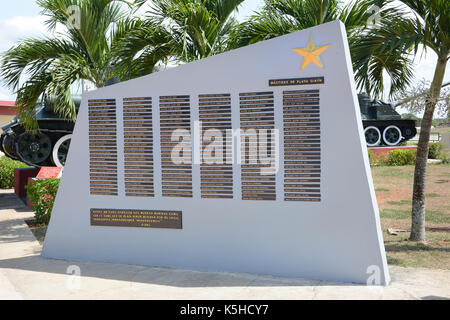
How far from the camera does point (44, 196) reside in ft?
28.6

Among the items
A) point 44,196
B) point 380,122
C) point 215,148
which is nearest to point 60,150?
point 44,196

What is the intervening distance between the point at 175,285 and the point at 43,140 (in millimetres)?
10219

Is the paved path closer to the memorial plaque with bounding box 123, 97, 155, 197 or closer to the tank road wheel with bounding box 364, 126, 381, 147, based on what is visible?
the memorial plaque with bounding box 123, 97, 155, 197

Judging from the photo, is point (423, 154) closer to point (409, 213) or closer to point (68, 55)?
point (409, 213)

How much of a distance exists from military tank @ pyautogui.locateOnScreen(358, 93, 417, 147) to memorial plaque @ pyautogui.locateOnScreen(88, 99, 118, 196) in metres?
20.9

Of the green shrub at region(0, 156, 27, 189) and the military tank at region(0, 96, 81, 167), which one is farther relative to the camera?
the green shrub at region(0, 156, 27, 189)

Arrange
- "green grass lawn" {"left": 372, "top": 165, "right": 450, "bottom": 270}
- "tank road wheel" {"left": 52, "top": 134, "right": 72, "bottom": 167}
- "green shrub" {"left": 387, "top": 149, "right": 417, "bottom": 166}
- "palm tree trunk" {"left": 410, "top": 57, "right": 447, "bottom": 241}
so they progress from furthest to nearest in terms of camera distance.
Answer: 1. "green shrub" {"left": 387, "top": 149, "right": 417, "bottom": 166}
2. "tank road wheel" {"left": 52, "top": 134, "right": 72, "bottom": 167}
3. "palm tree trunk" {"left": 410, "top": 57, "right": 447, "bottom": 241}
4. "green grass lawn" {"left": 372, "top": 165, "right": 450, "bottom": 270}

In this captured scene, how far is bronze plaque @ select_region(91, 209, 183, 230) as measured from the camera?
18.6 feet

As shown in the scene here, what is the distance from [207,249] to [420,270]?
2.54 m

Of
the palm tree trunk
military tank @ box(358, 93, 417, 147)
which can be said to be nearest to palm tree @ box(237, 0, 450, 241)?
the palm tree trunk

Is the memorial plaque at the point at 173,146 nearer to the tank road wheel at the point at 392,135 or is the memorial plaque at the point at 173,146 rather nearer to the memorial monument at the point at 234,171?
the memorial monument at the point at 234,171

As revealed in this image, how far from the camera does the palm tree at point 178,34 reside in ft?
24.9

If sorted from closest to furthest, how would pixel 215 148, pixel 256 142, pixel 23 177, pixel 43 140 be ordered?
pixel 256 142 → pixel 215 148 → pixel 23 177 → pixel 43 140

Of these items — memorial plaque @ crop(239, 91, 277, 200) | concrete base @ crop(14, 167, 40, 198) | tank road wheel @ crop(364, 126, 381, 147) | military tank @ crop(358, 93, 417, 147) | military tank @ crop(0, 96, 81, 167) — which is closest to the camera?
memorial plaque @ crop(239, 91, 277, 200)
